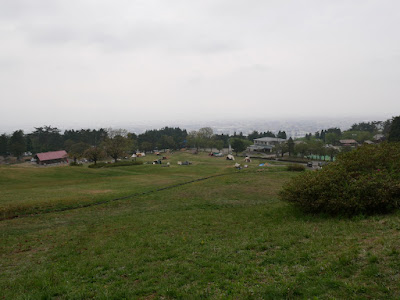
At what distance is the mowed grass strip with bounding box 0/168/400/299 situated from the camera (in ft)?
21.4

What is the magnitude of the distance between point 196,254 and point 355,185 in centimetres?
995

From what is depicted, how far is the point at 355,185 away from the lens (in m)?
13.0

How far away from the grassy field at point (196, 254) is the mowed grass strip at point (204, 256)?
0.12 ft

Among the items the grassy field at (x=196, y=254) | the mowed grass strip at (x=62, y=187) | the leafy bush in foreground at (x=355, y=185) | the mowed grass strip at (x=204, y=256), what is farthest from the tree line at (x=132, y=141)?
the leafy bush in foreground at (x=355, y=185)

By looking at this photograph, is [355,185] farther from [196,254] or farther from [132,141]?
[132,141]

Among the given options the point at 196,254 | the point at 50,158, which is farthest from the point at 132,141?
the point at 196,254

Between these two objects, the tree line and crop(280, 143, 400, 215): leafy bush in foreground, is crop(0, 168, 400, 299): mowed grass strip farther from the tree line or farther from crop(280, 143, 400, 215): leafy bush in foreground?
the tree line

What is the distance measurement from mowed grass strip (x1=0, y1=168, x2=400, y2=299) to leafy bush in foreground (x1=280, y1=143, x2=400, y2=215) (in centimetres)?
107

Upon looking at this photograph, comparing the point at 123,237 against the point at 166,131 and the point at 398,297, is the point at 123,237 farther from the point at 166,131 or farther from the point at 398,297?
the point at 166,131

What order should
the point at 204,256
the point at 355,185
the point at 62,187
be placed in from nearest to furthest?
the point at 204,256, the point at 355,185, the point at 62,187

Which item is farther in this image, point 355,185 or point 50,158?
point 50,158

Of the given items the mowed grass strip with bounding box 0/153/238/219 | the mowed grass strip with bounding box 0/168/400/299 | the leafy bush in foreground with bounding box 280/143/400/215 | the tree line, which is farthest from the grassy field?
the tree line

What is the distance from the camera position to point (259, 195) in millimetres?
23344

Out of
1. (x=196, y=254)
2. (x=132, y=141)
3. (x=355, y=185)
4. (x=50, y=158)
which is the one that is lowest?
(x=196, y=254)
